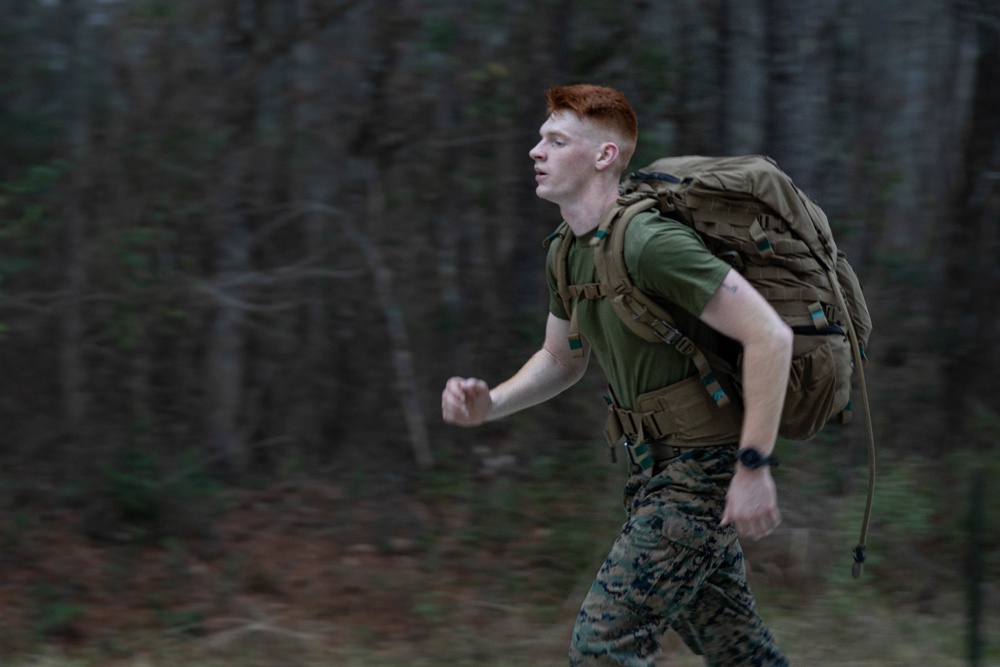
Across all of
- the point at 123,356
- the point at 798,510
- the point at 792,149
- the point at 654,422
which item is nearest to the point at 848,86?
the point at 792,149

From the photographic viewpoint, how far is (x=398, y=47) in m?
7.00

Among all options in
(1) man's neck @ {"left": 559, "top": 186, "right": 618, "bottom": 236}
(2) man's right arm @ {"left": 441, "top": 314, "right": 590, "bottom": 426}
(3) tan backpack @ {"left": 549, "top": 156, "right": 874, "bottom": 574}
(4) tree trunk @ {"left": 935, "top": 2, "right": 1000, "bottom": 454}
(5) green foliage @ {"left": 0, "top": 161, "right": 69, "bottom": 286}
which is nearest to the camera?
(3) tan backpack @ {"left": 549, "top": 156, "right": 874, "bottom": 574}

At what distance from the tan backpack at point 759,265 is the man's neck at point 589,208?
12 centimetres

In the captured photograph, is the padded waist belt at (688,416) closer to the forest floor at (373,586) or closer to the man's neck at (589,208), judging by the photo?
the man's neck at (589,208)

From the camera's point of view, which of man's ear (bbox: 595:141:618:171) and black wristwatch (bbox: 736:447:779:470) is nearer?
black wristwatch (bbox: 736:447:779:470)

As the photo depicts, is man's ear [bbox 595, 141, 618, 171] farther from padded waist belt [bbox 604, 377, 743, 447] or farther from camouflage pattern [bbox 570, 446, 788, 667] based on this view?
camouflage pattern [bbox 570, 446, 788, 667]

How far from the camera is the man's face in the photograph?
3.01m

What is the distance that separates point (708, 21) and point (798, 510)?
327cm

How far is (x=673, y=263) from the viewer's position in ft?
8.94

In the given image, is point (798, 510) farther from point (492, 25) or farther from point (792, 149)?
point (492, 25)

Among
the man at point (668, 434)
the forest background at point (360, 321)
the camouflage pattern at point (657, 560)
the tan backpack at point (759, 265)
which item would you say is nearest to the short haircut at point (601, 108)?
the man at point (668, 434)

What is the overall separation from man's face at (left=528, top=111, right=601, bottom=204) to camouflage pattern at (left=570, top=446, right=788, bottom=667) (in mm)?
766

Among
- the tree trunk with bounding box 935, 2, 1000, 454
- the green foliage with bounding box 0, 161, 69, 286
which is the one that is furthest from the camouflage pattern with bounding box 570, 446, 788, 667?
the tree trunk with bounding box 935, 2, 1000, 454

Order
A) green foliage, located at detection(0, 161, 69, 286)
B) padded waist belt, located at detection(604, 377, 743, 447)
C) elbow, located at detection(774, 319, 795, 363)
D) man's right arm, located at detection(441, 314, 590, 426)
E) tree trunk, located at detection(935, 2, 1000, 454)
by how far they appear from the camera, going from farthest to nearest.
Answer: tree trunk, located at detection(935, 2, 1000, 454), green foliage, located at detection(0, 161, 69, 286), man's right arm, located at detection(441, 314, 590, 426), padded waist belt, located at detection(604, 377, 743, 447), elbow, located at detection(774, 319, 795, 363)
